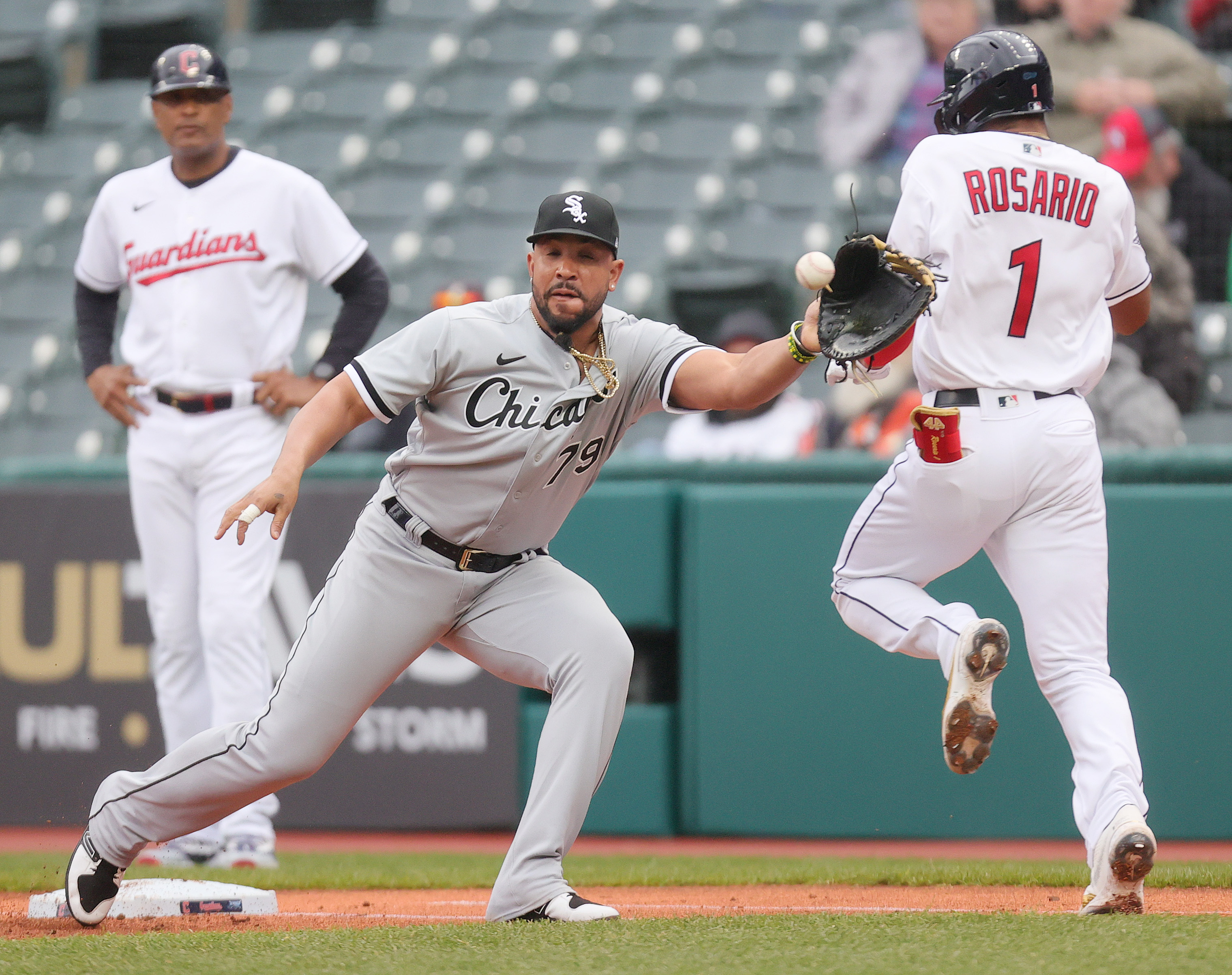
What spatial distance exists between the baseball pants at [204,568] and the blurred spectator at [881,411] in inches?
111

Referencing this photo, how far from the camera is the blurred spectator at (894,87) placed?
8.05 meters

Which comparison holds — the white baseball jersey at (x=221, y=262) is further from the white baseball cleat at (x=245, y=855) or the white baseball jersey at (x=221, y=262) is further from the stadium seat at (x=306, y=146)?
the stadium seat at (x=306, y=146)

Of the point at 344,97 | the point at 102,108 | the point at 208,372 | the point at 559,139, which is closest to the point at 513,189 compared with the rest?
the point at 559,139

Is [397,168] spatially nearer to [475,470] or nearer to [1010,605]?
[1010,605]

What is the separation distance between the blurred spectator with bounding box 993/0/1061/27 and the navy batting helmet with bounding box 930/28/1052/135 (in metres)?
4.47

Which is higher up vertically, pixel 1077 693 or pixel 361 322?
pixel 361 322

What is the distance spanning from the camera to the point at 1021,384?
3365mm

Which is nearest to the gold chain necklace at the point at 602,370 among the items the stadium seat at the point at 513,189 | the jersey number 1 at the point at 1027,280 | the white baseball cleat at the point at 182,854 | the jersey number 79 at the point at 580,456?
the jersey number 79 at the point at 580,456

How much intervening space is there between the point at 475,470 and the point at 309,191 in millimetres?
1774

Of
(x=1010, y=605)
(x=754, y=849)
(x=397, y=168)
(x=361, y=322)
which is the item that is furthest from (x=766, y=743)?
(x=397, y=168)

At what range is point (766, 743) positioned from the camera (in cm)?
523

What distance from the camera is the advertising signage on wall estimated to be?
5449mm

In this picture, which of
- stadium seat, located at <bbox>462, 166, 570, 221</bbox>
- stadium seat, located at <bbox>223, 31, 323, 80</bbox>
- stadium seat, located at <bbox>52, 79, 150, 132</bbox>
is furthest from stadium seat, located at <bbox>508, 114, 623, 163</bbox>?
stadium seat, located at <bbox>52, 79, 150, 132</bbox>

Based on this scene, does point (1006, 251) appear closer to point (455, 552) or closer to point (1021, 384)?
point (1021, 384)
